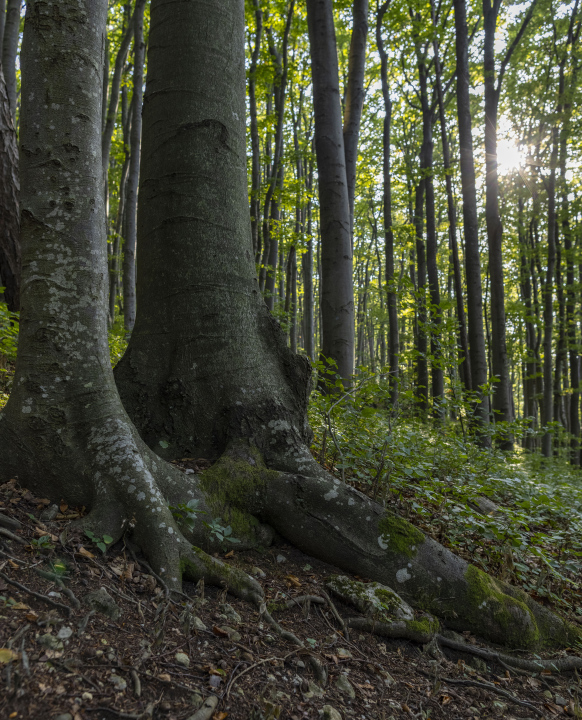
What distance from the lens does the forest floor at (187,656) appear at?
5.03 feet

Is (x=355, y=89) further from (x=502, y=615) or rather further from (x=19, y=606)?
(x=19, y=606)

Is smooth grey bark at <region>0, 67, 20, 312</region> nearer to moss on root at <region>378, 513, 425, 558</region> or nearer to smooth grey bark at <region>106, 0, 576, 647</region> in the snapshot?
smooth grey bark at <region>106, 0, 576, 647</region>

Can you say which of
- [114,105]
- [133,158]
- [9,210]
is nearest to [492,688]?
[9,210]

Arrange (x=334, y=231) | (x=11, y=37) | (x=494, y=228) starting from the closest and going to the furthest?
(x=334, y=231)
(x=11, y=37)
(x=494, y=228)

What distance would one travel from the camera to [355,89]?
720 cm

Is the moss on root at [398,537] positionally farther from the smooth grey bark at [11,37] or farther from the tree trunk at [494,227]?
the smooth grey bark at [11,37]

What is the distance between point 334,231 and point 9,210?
4.12m

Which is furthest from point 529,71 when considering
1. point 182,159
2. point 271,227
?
point 182,159

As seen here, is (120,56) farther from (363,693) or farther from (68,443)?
(363,693)

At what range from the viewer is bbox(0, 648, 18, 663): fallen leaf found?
146 centimetres

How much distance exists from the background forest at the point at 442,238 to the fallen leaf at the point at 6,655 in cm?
236

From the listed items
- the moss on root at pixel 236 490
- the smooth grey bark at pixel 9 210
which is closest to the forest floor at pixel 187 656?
the moss on root at pixel 236 490

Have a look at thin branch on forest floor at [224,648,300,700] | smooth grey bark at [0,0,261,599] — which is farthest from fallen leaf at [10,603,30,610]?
thin branch on forest floor at [224,648,300,700]

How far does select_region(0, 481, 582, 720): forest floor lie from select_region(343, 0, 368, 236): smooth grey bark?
6.21 m
